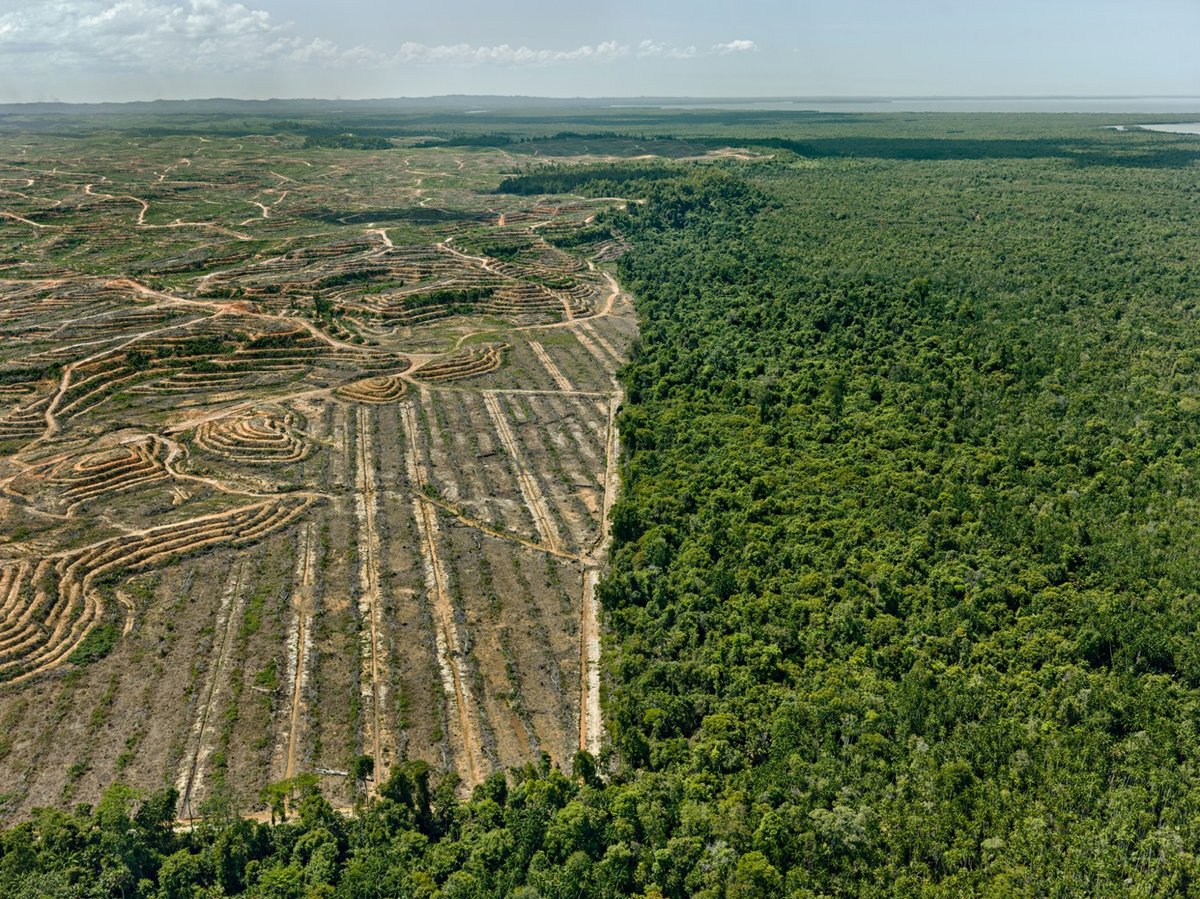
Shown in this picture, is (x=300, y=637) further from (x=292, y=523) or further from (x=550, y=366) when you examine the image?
(x=550, y=366)

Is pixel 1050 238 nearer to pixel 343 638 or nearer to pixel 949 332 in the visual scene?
pixel 949 332

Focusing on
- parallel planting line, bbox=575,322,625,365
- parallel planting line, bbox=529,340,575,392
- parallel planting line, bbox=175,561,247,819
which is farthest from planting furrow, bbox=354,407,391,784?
parallel planting line, bbox=575,322,625,365

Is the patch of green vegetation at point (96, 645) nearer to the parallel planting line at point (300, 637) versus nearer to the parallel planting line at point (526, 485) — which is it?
the parallel planting line at point (300, 637)

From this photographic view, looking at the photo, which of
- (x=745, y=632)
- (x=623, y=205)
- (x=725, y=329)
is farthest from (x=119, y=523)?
(x=623, y=205)

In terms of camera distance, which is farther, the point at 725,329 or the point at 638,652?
the point at 725,329

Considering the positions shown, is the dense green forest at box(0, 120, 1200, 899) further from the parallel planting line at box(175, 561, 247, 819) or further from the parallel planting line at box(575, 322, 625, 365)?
the parallel planting line at box(575, 322, 625, 365)

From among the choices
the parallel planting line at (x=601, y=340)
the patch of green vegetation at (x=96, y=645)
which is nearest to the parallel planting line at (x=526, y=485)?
the parallel planting line at (x=601, y=340)
